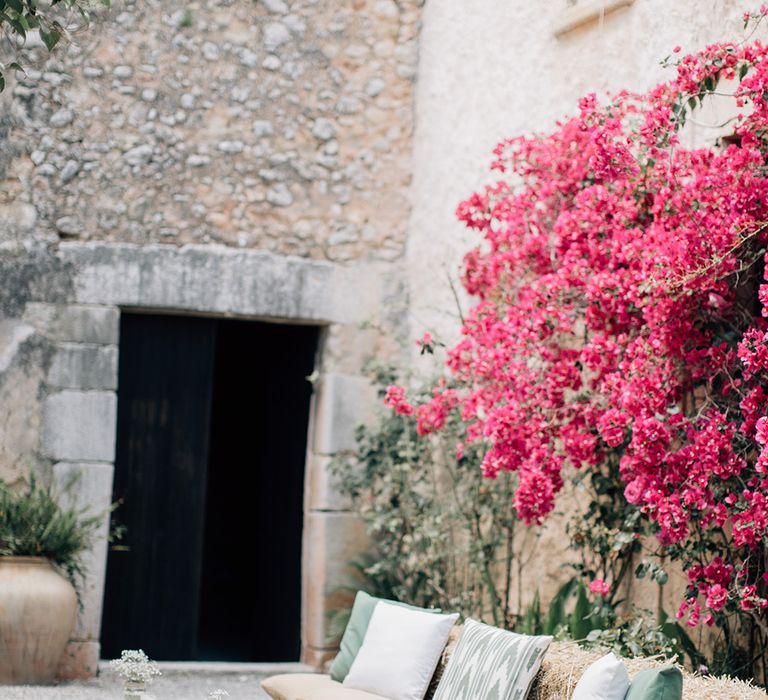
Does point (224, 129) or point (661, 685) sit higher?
point (224, 129)

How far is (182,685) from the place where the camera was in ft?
21.0

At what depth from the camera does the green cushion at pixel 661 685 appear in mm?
3334

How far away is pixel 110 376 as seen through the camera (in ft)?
21.7

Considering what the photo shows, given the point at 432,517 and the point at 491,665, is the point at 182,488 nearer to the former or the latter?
the point at 432,517

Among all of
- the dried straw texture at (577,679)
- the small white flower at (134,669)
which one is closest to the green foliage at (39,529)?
the small white flower at (134,669)

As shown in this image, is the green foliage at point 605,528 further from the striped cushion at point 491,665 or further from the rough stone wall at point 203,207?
the rough stone wall at point 203,207

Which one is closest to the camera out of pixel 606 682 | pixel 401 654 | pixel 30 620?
pixel 606 682

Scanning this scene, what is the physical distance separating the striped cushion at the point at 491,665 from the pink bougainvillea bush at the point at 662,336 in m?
0.65

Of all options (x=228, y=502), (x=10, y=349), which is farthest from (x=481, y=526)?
(x=228, y=502)

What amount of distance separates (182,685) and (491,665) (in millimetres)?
2911

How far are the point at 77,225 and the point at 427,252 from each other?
1983mm

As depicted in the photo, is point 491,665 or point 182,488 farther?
point 182,488

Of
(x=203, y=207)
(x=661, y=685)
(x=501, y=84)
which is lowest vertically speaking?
(x=661, y=685)

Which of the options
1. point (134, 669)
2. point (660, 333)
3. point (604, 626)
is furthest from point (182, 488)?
point (660, 333)
